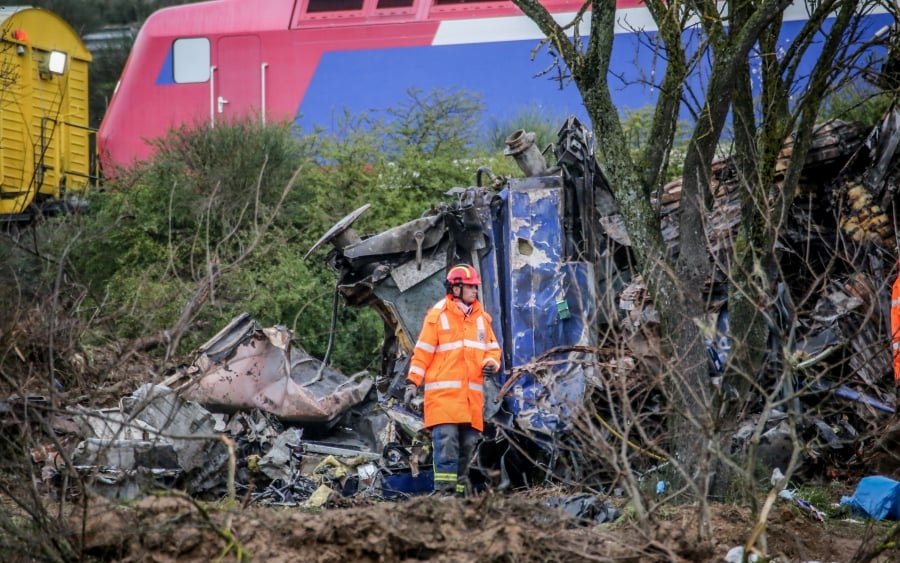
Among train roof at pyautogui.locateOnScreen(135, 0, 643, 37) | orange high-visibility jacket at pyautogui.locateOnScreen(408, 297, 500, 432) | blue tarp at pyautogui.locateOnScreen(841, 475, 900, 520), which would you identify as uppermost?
train roof at pyautogui.locateOnScreen(135, 0, 643, 37)

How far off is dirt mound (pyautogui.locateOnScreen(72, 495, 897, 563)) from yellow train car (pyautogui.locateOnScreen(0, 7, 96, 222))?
392 inches

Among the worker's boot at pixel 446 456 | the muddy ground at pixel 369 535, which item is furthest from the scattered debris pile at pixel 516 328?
the muddy ground at pixel 369 535

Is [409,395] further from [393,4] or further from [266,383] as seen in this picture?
[393,4]

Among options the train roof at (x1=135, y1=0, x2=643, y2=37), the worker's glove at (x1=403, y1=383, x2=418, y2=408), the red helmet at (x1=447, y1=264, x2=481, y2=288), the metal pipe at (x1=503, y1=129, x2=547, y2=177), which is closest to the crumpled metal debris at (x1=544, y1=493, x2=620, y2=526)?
the red helmet at (x1=447, y1=264, x2=481, y2=288)

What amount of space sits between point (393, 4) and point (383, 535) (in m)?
12.6

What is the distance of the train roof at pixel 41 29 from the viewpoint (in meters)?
15.4

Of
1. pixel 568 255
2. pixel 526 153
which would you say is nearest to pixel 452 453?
pixel 568 255

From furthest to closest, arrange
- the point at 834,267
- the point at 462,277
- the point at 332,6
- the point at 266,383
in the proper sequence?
the point at 332,6 → the point at 266,383 → the point at 834,267 → the point at 462,277

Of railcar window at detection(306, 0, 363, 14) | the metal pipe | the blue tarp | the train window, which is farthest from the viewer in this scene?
the train window

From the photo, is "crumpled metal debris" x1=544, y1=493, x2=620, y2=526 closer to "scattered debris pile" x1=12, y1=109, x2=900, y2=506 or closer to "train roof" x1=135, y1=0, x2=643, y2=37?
"scattered debris pile" x1=12, y1=109, x2=900, y2=506

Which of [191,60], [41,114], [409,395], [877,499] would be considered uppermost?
[191,60]

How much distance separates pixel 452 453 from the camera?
8664mm

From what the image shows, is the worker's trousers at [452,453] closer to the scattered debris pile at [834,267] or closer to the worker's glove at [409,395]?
the worker's glove at [409,395]

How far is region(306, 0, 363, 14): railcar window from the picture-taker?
671 inches
